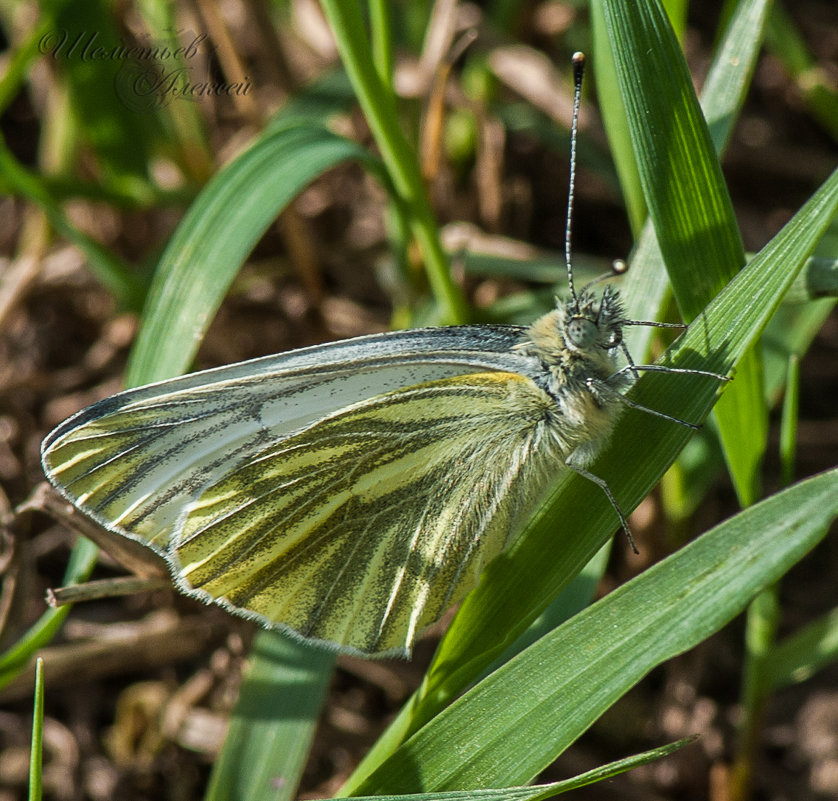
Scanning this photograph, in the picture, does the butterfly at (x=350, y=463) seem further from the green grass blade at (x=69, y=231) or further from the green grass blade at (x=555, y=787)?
the green grass blade at (x=69, y=231)

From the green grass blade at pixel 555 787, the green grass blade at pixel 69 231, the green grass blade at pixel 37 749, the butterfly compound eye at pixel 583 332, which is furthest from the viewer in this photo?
the green grass blade at pixel 69 231

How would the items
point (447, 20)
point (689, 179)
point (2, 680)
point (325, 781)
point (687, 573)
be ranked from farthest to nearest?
point (447, 20) → point (325, 781) → point (2, 680) → point (689, 179) → point (687, 573)

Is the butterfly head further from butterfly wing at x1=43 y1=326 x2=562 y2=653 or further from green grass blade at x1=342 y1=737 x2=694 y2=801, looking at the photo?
green grass blade at x1=342 y1=737 x2=694 y2=801

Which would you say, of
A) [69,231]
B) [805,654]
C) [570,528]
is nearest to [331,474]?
[570,528]

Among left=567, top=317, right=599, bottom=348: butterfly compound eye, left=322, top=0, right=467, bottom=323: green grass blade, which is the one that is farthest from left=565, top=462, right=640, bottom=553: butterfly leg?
left=322, top=0, right=467, bottom=323: green grass blade

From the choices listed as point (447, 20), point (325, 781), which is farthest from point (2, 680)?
point (447, 20)

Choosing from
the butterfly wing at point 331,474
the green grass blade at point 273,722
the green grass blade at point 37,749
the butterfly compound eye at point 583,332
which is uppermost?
the butterfly compound eye at point 583,332

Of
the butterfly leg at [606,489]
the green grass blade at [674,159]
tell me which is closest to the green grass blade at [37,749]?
the butterfly leg at [606,489]

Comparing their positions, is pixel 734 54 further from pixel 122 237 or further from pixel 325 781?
pixel 122 237
